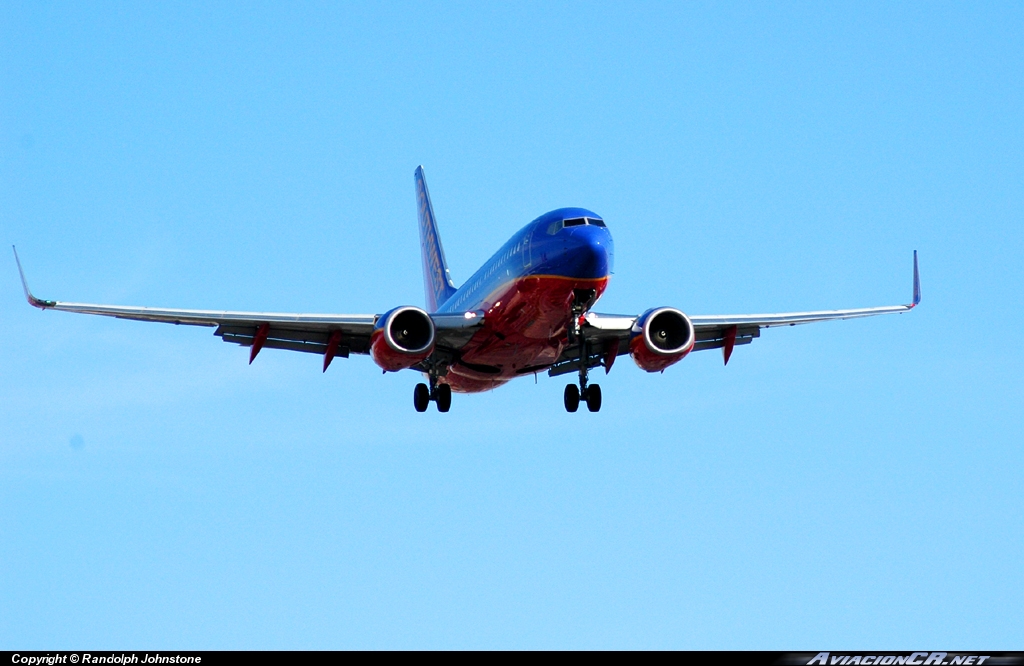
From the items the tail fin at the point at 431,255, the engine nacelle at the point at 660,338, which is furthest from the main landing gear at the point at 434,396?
the tail fin at the point at 431,255

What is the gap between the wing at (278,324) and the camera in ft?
128

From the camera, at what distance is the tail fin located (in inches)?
2260

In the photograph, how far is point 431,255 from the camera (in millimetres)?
61656

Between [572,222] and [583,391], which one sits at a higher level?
[572,222]

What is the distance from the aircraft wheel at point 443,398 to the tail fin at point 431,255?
1150 centimetres

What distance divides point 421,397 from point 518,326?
227 inches

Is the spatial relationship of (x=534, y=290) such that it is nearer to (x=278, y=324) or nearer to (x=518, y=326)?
(x=518, y=326)

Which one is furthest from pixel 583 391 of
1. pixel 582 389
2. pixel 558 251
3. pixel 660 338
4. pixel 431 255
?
pixel 431 255

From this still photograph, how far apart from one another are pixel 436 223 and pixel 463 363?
21896 millimetres

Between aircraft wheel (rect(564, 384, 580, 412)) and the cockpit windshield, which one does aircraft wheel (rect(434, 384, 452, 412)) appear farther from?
the cockpit windshield

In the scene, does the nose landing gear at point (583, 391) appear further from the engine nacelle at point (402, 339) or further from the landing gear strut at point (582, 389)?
the engine nacelle at point (402, 339)
